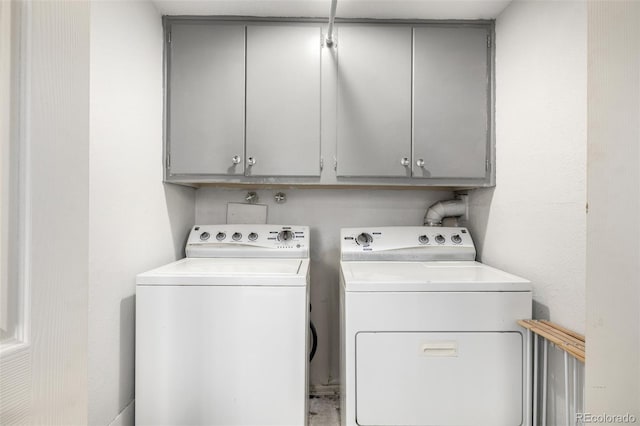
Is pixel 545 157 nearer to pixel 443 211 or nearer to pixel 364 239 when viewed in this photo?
pixel 443 211

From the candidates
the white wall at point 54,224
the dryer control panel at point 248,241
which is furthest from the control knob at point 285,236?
the white wall at point 54,224

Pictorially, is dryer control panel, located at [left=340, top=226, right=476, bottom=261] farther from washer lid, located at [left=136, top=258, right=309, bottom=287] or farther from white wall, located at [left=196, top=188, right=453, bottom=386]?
washer lid, located at [left=136, top=258, right=309, bottom=287]

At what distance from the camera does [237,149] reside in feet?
5.50

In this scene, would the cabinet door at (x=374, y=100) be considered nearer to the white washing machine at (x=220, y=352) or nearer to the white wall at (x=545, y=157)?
the white wall at (x=545, y=157)

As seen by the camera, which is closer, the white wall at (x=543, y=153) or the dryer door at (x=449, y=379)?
the white wall at (x=543, y=153)

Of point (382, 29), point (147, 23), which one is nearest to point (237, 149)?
point (147, 23)

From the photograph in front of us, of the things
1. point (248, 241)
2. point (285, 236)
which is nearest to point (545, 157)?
point (285, 236)

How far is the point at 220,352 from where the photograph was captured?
126 centimetres

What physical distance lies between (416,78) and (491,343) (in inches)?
51.9

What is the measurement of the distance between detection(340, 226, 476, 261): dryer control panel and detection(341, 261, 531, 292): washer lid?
208 mm

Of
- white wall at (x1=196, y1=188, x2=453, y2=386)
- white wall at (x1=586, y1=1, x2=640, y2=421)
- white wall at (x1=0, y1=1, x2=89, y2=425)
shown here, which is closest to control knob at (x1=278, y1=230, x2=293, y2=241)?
white wall at (x1=196, y1=188, x2=453, y2=386)

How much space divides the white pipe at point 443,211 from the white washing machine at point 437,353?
2.58 feet

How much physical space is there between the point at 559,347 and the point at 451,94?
4.14ft

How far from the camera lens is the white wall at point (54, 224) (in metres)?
0.43
